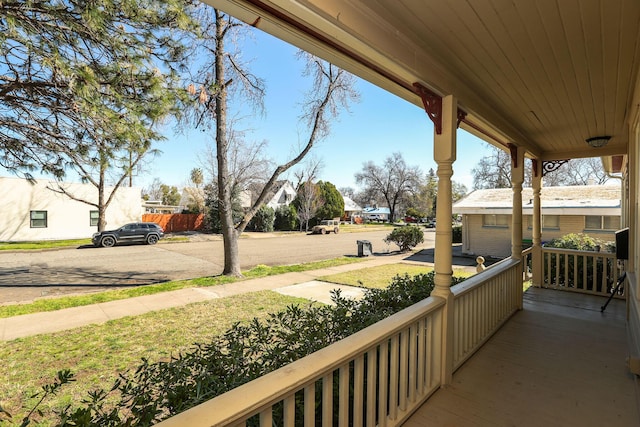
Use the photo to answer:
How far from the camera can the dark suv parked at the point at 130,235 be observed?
1609 centimetres

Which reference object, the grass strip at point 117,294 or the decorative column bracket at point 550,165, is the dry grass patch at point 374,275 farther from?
the decorative column bracket at point 550,165

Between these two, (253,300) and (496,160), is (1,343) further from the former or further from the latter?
(496,160)

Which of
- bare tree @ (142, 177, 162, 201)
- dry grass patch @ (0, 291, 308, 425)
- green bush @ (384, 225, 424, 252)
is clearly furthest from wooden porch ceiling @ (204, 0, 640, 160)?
bare tree @ (142, 177, 162, 201)

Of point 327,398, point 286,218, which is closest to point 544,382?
point 327,398

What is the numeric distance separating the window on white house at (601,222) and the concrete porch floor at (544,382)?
394 inches

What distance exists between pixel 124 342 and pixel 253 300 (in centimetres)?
252

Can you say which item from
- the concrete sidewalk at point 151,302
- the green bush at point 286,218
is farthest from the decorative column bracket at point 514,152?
the green bush at point 286,218

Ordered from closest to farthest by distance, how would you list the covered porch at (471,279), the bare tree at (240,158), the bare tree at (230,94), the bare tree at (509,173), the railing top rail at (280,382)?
1. the railing top rail at (280,382)
2. the covered porch at (471,279)
3. the bare tree at (230,94)
4. the bare tree at (240,158)
5. the bare tree at (509,173)

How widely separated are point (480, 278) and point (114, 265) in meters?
11.8

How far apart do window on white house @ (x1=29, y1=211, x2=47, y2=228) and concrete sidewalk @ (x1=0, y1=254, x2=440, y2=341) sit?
16770mm

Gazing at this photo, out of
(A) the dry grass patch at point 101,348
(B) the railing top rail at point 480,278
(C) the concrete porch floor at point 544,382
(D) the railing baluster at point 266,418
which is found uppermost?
(B) the railing top rail at point 480,278

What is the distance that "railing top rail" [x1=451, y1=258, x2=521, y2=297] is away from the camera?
10.1 feet

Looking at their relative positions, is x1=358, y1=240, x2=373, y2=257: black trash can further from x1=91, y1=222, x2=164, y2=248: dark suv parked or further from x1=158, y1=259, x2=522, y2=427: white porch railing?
x1=91, y1=222, x2=164, y2=248: dark suv parked

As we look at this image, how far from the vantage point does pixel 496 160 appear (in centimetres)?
2381
